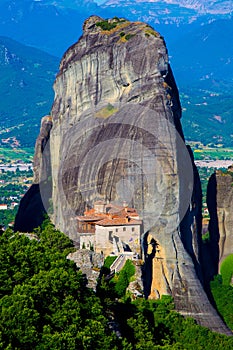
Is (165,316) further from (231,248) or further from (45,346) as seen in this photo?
(231,248)

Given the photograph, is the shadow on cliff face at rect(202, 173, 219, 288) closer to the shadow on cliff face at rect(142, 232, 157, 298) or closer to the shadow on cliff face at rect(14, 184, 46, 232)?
the shadow on cliff face at rect(142, 232, 157, 298)

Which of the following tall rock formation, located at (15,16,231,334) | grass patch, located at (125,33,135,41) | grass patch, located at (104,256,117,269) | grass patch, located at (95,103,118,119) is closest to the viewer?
grass patch, located at (104,256,117,269)

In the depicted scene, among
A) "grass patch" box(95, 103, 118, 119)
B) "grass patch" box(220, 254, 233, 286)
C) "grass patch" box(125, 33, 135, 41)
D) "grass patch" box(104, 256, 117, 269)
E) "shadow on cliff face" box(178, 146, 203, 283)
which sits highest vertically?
"grass patch" box(125, 33, 135, 41)

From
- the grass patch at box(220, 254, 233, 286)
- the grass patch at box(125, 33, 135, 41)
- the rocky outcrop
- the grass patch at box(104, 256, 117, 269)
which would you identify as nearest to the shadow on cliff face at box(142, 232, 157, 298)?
the grass patch at box(104, 256, 117, 269)

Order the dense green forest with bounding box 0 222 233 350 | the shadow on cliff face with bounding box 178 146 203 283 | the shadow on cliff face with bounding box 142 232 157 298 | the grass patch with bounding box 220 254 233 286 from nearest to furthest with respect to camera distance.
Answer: the dense green forest with bounding box 0 222 233 350 < the shadow on cliff face with bounding box 142 232 157 298 < the shadow on cliff face with bounding box 178 146 203 283 < the grass patch with bounding box 220 254 233 286

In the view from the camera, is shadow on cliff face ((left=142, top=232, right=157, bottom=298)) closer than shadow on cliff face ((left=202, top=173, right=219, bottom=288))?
Yes

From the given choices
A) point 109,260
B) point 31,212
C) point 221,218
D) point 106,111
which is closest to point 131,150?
point 106,111

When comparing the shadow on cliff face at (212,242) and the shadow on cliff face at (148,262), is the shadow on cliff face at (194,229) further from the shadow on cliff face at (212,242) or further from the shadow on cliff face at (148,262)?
the shadow on cliff face at (148,262)
